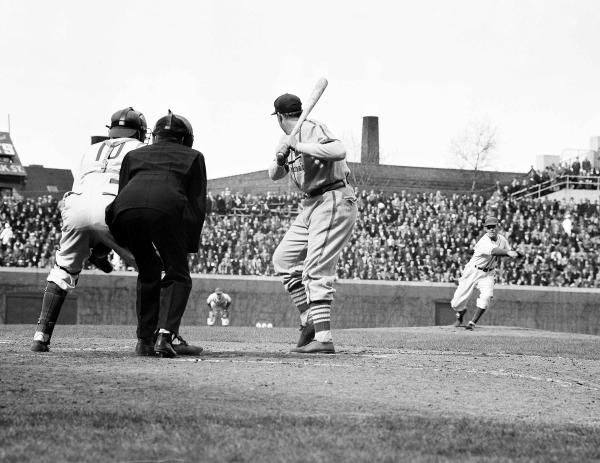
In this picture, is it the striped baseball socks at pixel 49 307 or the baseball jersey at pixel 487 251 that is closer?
the striped baseball socks at pixel 49 307

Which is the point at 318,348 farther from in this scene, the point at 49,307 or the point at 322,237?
the point at 49,307

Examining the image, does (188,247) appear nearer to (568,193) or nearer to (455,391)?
(455,391)

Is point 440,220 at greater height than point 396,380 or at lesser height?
greater

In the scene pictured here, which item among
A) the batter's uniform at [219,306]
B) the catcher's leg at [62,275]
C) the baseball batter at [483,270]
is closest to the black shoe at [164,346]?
the catcher's leg at [62,275]

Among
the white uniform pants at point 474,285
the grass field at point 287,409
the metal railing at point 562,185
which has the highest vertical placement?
the metal railing at point 562,185

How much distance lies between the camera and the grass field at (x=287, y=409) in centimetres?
477

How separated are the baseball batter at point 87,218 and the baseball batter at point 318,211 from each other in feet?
4.63

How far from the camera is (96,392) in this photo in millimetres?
6402

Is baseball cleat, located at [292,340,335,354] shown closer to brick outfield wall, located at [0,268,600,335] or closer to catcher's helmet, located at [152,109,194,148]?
catcher's helmet, located at [152,109,194,148]

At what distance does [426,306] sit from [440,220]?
7.14 metres

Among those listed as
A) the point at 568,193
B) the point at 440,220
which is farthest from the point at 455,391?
the point at 568,193

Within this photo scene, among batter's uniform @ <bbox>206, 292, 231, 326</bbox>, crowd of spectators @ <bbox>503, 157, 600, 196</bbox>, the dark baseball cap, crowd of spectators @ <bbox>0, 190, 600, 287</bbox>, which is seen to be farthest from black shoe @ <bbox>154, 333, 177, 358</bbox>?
crowd of spectators @ <bbox>503, 157, 600, 196</bbox>

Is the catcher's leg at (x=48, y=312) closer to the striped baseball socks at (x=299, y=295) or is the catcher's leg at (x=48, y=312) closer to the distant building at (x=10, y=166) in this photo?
the striped baseball socks at (x=299, y=295)

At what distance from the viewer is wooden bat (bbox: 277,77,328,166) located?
31.6 feet
